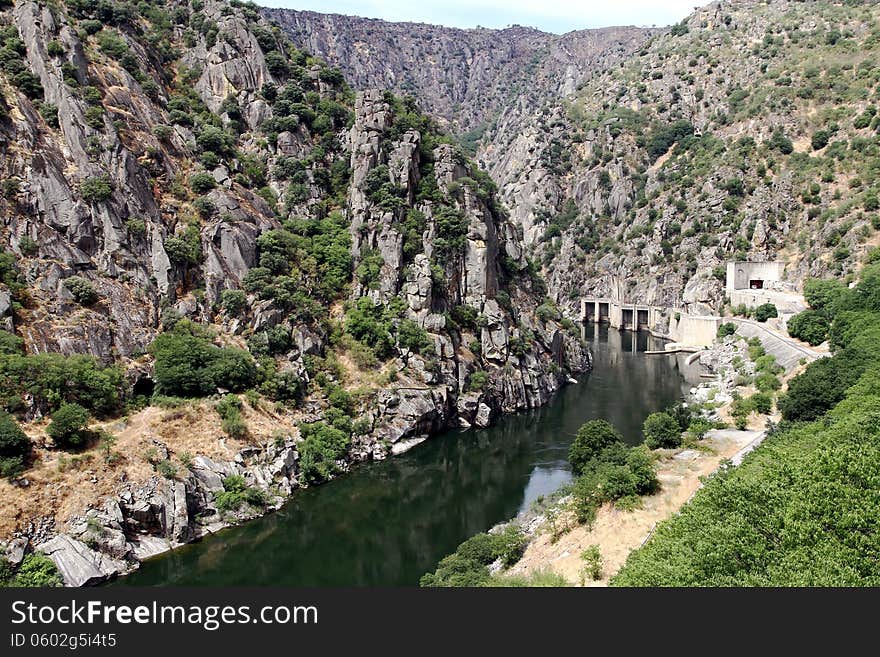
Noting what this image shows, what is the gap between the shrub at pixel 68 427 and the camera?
36031mm

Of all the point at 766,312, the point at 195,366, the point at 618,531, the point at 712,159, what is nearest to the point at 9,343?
the point at 195,366

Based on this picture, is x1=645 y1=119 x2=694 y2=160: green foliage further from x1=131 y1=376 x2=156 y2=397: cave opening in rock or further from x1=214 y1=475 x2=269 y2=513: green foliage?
Answer: x1=214 y1=475 x2=269 y2=513: green foliage

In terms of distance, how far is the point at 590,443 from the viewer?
1662 inches

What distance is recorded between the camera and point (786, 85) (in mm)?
116938

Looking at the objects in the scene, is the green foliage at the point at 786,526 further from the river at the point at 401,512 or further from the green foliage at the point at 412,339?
the green foliage at the point at 412,339

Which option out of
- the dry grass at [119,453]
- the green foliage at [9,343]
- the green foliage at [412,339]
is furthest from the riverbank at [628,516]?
the green foliage at [9,343]

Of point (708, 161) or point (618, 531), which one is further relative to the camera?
point (708, 161)

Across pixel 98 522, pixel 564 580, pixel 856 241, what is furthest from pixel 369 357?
pixel 856 241

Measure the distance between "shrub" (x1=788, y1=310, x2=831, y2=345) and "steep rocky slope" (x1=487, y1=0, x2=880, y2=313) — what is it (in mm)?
Answer: 20666

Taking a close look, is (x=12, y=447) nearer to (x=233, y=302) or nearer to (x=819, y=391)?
(x=233, y=302)

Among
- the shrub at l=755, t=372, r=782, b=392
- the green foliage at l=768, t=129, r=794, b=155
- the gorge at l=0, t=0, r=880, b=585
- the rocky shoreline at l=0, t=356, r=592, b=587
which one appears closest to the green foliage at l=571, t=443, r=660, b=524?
the gorge at l=0, t=0, r=880, b=585

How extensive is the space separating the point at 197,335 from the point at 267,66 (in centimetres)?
3852

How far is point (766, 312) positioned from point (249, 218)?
A: 6127 centimetres

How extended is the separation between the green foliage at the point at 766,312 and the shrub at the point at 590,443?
44.9 m
